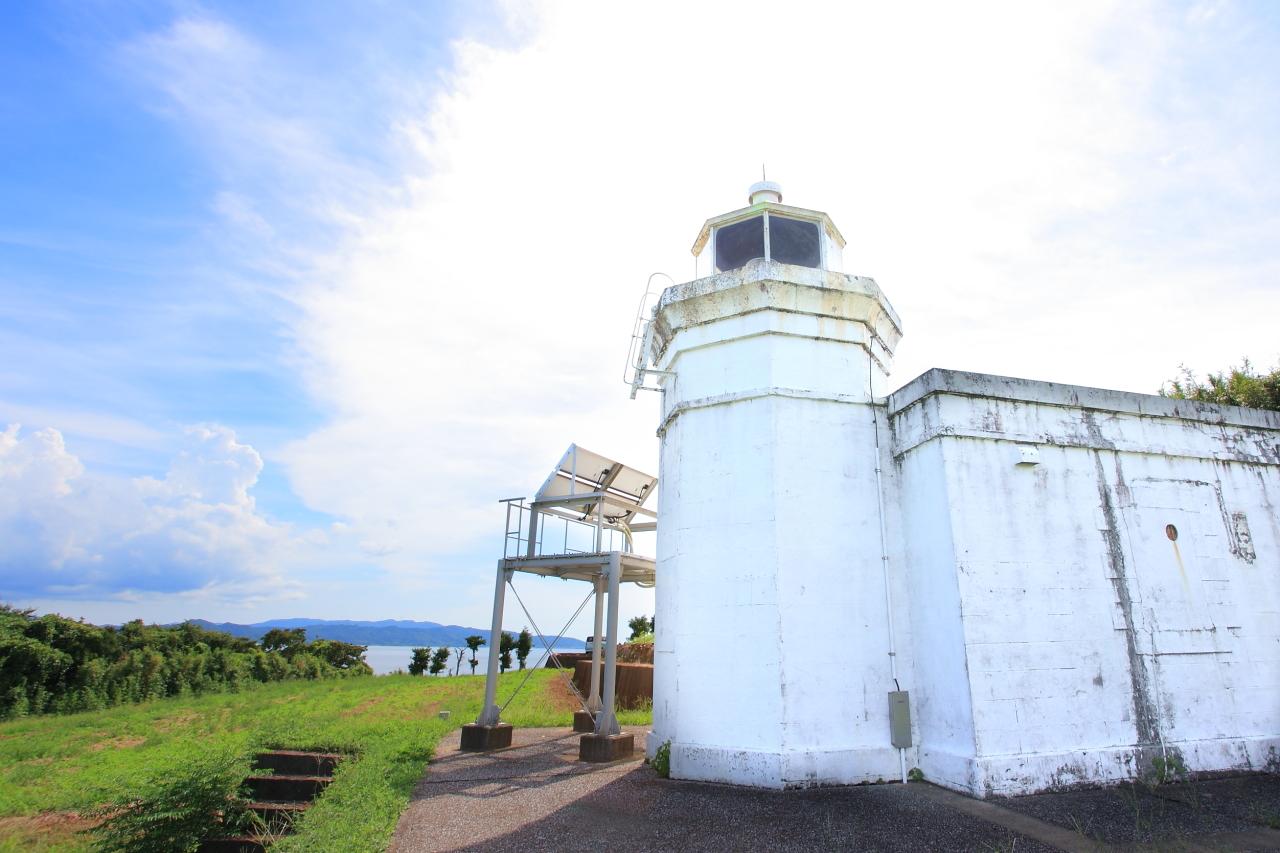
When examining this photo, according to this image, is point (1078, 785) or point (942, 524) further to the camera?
point (942, 524)

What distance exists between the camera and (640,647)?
778 inches

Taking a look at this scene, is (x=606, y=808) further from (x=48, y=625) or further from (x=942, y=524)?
(x=48, y=625)

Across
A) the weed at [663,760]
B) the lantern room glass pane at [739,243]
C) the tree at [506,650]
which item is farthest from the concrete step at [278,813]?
the tree at [506,650]

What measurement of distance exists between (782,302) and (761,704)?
5.85 meters

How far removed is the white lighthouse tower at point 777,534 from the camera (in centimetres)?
855

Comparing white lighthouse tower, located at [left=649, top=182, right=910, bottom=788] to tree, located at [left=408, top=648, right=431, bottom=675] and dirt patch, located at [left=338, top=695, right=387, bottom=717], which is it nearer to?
dirt patch, located at [left=338, top=695, right=387, bottom=717]

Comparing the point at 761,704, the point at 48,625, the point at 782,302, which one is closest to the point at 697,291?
the point at 782,302

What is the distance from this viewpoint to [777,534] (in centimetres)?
902

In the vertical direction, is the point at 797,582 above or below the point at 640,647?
above

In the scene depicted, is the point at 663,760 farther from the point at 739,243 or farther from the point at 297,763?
the point at 739,243

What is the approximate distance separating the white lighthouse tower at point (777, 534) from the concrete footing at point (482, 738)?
3.63 m

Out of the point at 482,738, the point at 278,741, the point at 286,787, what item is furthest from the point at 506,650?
the point at 286,787

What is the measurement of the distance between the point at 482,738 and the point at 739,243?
10.2 meters

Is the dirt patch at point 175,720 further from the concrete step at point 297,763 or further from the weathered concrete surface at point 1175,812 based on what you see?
the weathered concrete surface at point 1175,812
